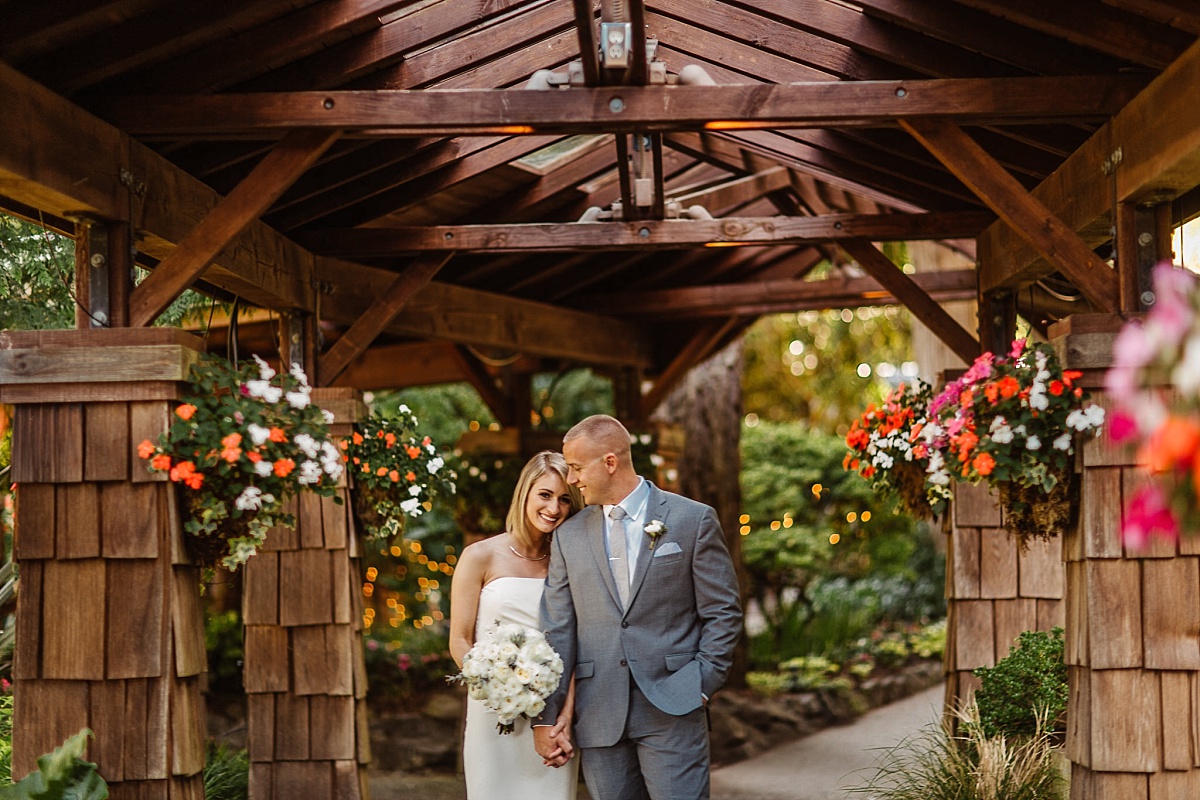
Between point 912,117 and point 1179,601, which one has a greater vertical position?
point 912,117

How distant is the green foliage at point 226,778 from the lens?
623 cm

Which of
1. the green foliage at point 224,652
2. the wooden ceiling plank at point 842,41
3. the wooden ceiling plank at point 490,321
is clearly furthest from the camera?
the green foliage at point 224,652

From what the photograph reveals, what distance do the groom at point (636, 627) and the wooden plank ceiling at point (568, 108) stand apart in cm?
132

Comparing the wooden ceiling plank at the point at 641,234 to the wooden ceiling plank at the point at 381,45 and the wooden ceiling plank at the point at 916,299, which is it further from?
the wooden ceiling plank at the point at 381,45

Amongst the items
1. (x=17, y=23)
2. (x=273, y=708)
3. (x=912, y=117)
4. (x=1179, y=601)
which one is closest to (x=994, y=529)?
(x=1179, y=601)

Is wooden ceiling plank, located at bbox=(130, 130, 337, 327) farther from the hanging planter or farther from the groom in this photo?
the groom

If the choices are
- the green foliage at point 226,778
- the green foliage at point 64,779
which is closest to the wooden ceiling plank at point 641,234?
the green foliage at point 226,778

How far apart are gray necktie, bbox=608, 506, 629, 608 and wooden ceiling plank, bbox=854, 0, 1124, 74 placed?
2.01m

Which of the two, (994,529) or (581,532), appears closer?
(581,532)

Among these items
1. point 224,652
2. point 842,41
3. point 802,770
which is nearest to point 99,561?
point 842,41

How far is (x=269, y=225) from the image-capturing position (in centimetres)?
596

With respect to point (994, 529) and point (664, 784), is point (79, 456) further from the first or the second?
point (994, 529)

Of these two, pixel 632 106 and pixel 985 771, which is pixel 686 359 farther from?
pixel 632 106

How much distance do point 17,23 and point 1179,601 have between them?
4107 mm
